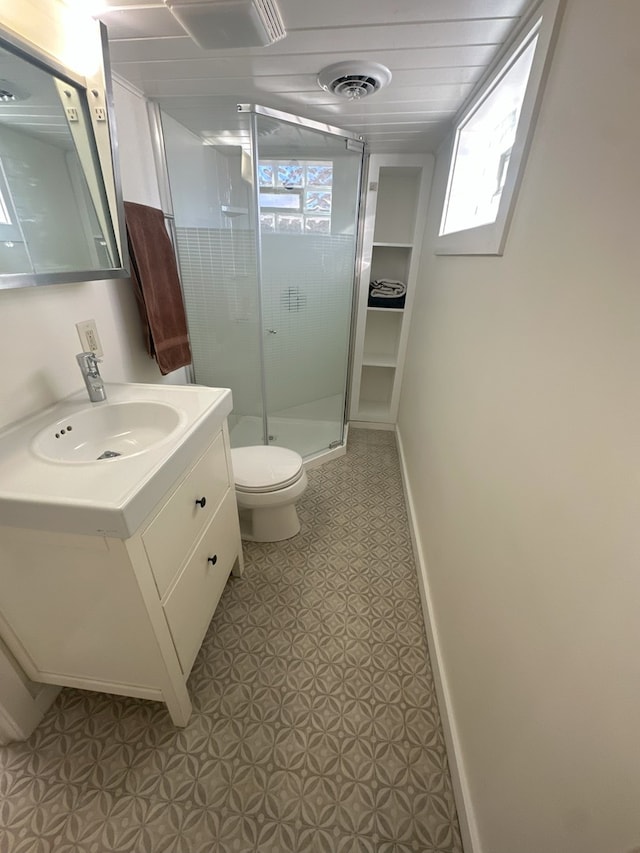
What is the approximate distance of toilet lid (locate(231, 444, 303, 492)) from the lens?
1615mm

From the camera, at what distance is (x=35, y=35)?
0.91m

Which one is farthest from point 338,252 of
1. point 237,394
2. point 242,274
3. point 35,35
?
point 35,35

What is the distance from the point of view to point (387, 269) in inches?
101

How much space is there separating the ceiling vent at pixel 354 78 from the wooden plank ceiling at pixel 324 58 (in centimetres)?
3

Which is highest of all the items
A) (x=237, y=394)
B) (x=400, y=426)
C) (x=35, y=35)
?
(x=35, y=35)

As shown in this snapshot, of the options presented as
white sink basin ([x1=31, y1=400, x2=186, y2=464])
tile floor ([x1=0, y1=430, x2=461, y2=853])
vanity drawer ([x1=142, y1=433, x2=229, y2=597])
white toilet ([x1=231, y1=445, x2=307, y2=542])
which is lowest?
tile floor ([x1=0, y1=430, x2=461, y2=853])

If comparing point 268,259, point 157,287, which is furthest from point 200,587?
point 268,259

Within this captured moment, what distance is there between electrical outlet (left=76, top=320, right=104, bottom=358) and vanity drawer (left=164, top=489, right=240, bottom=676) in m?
0.72

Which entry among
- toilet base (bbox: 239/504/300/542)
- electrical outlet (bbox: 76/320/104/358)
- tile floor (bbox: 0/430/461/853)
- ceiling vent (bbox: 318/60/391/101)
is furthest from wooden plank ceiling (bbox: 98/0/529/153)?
tile floor (bbox: 0/430/461/853)

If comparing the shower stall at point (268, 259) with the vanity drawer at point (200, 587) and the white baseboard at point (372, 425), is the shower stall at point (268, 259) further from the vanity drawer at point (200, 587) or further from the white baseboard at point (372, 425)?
the vanity drawer at point (200, 587)

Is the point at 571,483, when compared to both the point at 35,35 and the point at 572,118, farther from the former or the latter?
the point at 35,35

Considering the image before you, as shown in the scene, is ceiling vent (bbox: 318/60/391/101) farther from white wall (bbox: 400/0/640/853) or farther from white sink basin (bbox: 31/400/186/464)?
white sink basin (bbox: 31/400/186/464)

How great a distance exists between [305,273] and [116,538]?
1905 millimetres

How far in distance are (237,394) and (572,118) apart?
6.64 ft
